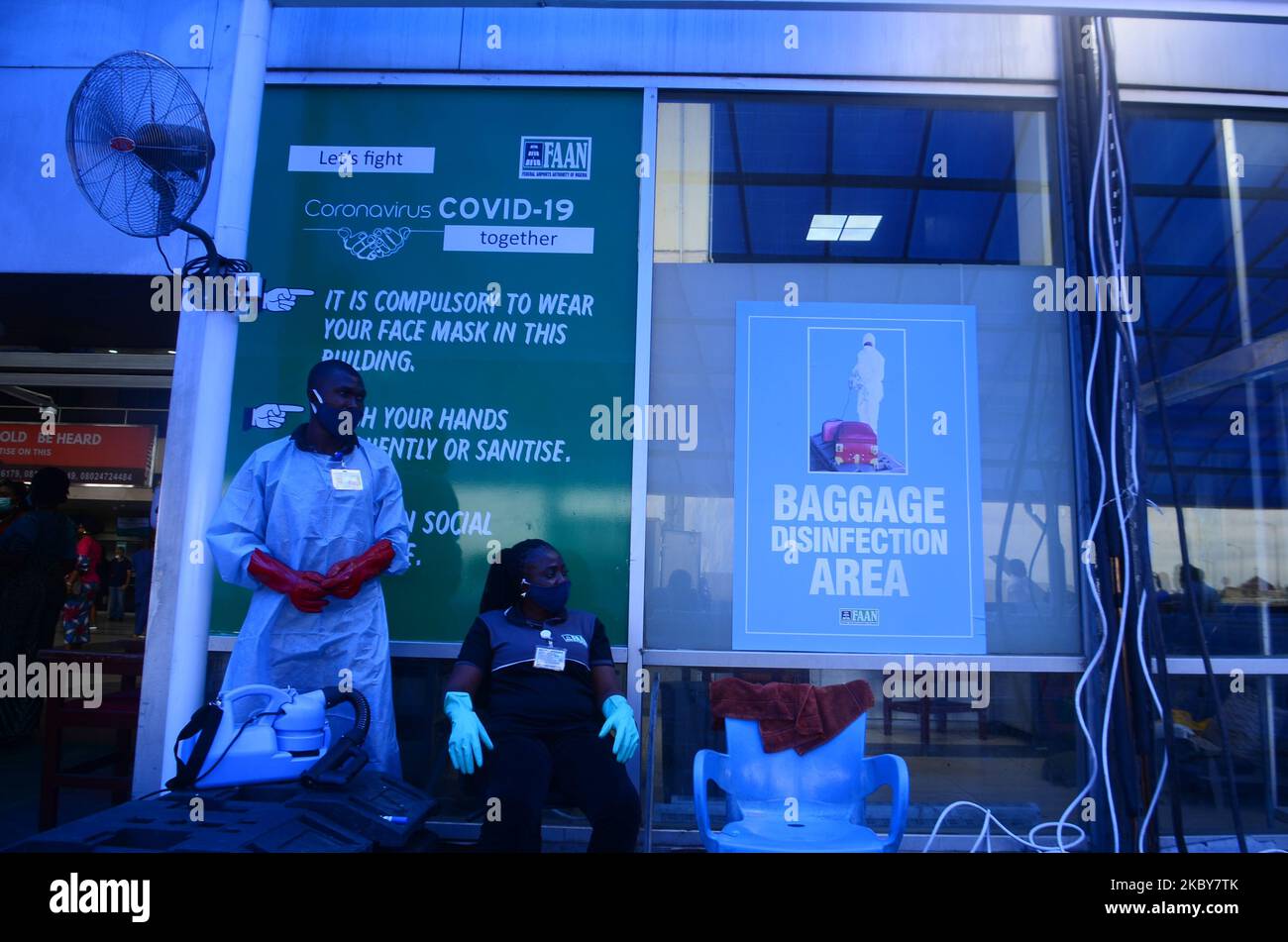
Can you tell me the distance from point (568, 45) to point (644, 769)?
129 inches

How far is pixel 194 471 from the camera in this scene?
334 cm

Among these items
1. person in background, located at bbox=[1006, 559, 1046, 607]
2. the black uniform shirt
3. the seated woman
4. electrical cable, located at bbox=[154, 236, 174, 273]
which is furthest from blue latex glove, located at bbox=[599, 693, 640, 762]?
electrical cable, located at bbox=[154, 236, 174, 273]

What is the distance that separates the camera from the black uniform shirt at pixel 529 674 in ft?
9.68

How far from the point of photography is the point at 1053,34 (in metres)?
3.88

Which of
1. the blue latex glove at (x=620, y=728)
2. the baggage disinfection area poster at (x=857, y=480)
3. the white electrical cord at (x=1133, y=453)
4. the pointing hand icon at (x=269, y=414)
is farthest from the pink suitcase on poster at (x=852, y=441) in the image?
the pointing hand icon at (x=269, y=414)

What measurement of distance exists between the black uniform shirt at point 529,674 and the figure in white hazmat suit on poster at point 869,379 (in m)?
1.59

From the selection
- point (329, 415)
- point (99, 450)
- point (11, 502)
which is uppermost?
point (99, 450)

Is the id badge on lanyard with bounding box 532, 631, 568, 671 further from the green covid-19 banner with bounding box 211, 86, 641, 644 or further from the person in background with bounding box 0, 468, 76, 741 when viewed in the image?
the person in background with bounding box 0, 468, 76, 741

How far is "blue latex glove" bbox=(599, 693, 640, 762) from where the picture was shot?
9.33 feet

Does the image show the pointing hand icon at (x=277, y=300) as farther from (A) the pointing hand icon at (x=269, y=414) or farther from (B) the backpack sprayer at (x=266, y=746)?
(B) the backpack sprayer at (x=266, y=746)

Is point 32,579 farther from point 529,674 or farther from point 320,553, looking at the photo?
point 529,674

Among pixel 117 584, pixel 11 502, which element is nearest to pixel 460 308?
pixel 11 502

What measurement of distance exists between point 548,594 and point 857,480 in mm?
1479

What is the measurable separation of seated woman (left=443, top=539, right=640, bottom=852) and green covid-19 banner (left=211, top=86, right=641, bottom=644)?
445 millimetres
